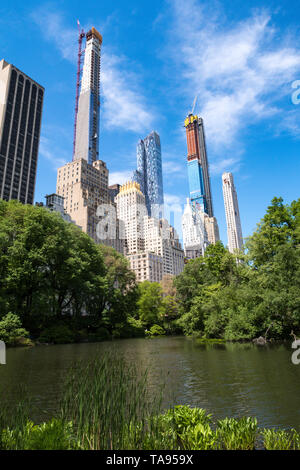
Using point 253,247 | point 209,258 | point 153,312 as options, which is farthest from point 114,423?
point 153,312

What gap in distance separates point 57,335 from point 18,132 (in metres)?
126

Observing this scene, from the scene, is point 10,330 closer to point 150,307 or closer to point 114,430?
point 114,430

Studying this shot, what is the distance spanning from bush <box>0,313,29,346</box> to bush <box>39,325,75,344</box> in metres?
4.49

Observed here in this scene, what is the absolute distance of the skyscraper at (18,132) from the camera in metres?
130

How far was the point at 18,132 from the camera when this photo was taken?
452 feet

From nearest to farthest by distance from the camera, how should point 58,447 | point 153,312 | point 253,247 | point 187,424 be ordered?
point 58,447
point 187,424
point 253,247
point 153,312

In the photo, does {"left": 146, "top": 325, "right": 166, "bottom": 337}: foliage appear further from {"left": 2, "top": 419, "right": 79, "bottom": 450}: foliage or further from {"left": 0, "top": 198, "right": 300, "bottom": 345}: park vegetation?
{"left": 2, "top": 419, "right": 79, "bottom": 450}: foliage

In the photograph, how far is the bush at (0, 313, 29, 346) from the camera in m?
30.2

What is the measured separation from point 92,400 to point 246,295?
93.2ft

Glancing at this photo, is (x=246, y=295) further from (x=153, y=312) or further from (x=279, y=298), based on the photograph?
(x=153, y=312)

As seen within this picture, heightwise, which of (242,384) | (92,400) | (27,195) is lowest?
(242,384)

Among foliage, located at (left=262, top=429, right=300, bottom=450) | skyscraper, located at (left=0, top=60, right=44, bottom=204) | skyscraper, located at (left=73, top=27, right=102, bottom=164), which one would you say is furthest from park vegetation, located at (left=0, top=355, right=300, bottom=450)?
skyscraper, located at (left=73, top=27, right=102, bottom=164)

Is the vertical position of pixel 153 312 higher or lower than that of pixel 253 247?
lower

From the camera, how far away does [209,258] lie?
4894cm
